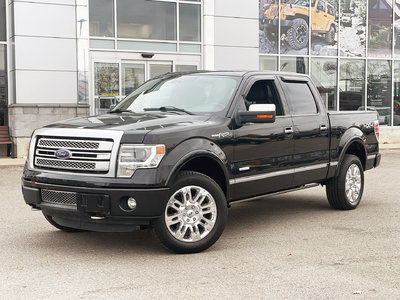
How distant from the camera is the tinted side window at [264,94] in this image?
7.10 metres

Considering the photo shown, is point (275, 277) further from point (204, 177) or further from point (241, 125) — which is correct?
point (241, 125)

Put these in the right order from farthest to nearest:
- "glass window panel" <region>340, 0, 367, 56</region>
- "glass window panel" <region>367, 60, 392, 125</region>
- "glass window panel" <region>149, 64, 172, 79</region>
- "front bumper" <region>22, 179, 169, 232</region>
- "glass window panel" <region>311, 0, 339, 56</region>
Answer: "glass window panel" <region>367, 60, 392, 125</region>
"glass window panel" <region>340, 0, 367, 56</region>
"glass window panel" <region>311, 0, 339, 56</region>
"glass window panel" <region>149, 64, 172, 79</region>
"front bumper" <region>22, 179, 169, 232</region>

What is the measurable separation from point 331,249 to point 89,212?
250 cm

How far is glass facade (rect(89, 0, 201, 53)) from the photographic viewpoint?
17.9m

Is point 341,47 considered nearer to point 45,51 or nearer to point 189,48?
point 189,48

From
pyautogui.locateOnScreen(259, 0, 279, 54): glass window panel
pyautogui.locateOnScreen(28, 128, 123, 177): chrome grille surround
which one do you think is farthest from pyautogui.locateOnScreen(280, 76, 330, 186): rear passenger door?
pyautogui.locateOnScreen(259, 0, 279, 54): glass window panel

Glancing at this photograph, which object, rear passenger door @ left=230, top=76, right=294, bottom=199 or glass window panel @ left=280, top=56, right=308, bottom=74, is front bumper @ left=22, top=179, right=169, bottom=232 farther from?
glass window panel @ left=280, top=56, right=308, bottom=74

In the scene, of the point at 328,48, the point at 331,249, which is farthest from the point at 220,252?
the point at 328,48

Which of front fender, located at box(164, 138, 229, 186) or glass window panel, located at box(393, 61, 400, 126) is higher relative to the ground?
glass window panel, located at box(393, 61, 400, 126)

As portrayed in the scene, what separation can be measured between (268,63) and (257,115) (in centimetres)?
1452

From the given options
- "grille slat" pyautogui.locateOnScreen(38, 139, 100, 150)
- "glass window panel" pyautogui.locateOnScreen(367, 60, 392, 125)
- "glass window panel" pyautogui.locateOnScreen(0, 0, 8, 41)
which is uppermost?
"glass window panel" pyautogui.locateOnScreen(0, 0, 8, 41)

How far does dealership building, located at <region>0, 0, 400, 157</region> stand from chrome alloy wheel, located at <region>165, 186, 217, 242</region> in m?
11.6

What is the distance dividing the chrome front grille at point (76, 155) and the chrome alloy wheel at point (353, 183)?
13.4ft

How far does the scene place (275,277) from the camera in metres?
5.13
